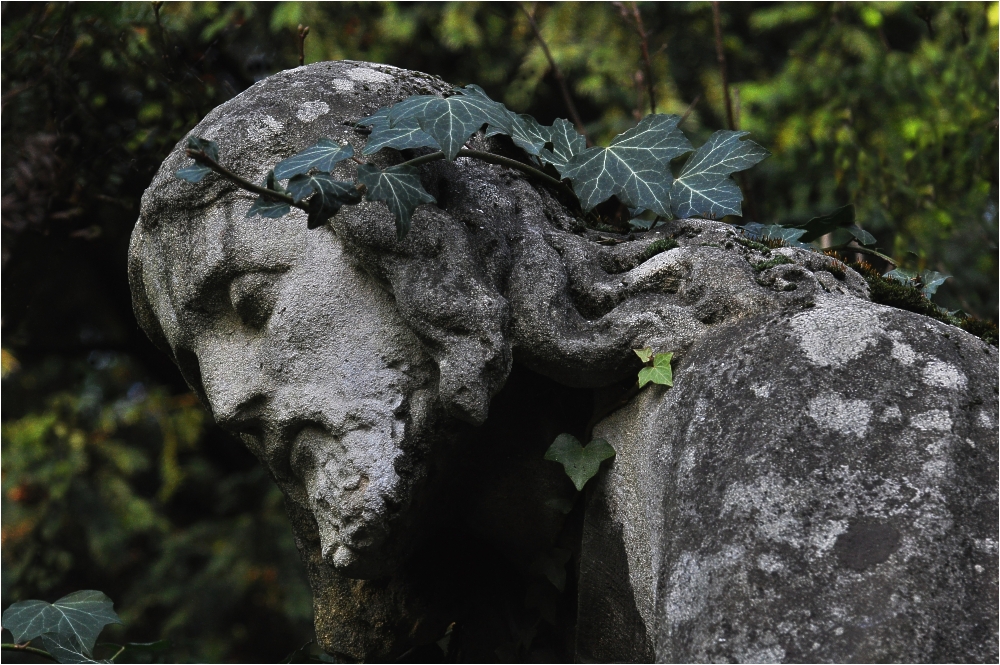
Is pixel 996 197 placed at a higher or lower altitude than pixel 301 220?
lower

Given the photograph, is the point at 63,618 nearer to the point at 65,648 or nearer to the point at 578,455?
the point at 65,648

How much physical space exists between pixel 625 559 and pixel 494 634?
1.51ft

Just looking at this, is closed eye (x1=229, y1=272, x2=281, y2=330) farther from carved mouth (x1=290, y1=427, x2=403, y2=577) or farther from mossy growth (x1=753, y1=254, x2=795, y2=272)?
mossy growth (x1=753, y1=254, x2=795, y2=272)

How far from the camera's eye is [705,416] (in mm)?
1252

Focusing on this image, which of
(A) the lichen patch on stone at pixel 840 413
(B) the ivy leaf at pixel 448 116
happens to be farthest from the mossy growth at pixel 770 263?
(B) the ivy leaf at pixel 448 116

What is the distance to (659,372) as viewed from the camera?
1.33 metres

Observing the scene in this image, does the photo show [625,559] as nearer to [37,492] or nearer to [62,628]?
[62,628]

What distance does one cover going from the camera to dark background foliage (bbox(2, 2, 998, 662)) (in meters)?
3.06

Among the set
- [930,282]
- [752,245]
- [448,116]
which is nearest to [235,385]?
[448,116]

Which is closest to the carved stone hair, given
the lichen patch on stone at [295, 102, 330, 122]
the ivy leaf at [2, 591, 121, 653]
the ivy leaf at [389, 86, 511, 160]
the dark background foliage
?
the lichen patch on stone at [295, 102, 330, 122]

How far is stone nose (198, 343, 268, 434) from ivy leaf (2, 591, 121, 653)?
42 cm

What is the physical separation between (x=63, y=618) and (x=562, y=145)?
1.06 meters

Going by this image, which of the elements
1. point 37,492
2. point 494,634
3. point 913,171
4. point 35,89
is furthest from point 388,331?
point 37,492

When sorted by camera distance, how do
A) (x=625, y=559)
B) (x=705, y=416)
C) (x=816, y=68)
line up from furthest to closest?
(x=816, y=68) < (x=625, y=559) < (x=705, y=416)
